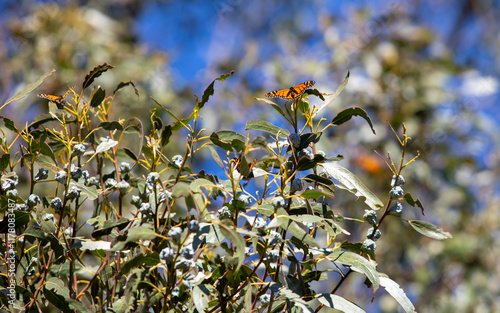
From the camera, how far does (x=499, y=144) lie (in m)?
3.39

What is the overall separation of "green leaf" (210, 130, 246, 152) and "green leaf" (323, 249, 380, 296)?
6.7 inches

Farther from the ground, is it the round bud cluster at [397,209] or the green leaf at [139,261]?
the round bud cluster at [397,209]

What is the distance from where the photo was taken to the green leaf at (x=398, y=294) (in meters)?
0.60

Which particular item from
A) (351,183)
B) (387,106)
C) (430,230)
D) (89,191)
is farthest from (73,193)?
(387,106)

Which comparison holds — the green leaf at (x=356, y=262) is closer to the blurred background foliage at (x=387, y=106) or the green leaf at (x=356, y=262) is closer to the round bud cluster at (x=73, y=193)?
the round bud cluster at (x=73, y=193)

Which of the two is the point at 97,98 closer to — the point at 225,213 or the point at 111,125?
the point at 111,125

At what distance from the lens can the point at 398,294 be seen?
2.01ft

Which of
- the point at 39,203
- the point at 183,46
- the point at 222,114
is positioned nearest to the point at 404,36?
the point at 222,114

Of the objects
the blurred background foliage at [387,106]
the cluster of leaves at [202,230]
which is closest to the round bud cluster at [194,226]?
the cluster of leaves at [202,230]

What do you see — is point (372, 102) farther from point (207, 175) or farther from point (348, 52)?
point (207, 175)

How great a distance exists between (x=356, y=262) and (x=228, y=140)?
0.22 metres

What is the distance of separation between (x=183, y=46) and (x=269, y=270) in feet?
16.3

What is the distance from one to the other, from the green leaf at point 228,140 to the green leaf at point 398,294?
0.26 m

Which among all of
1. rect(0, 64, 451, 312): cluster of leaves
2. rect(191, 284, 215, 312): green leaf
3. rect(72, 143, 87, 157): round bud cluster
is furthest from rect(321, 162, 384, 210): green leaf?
rect(72, 143, 87, 157): round bud cluster
